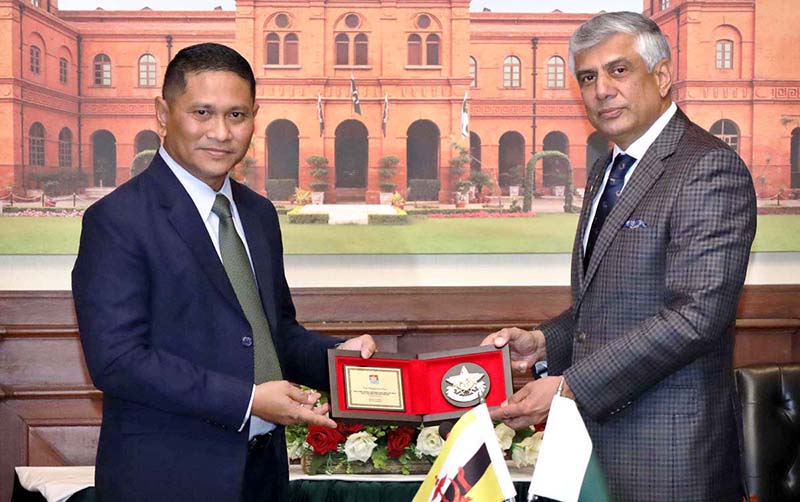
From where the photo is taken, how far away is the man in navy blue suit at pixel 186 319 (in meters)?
1.70

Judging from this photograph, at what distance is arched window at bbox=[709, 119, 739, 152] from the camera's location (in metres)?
3.72

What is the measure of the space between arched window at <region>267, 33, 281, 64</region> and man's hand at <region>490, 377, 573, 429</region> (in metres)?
2.03

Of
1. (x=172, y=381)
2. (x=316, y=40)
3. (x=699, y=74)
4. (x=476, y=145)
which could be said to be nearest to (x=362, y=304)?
(x=476, y=145)

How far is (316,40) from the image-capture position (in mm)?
3600

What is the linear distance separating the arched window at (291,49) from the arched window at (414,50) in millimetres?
446

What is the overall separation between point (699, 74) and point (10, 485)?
3.16m

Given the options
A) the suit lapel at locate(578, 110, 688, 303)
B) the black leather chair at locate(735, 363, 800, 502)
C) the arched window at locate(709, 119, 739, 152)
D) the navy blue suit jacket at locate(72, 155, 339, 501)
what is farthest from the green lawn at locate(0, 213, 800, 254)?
the navy blue suit jacket at locate(72, 155, 339, 501)

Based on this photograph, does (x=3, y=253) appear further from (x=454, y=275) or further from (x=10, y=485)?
(x=454, y=275)

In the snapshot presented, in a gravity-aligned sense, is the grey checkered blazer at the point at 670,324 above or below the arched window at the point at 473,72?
below

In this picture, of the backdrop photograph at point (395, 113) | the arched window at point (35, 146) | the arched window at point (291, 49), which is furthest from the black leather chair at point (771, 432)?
the arched window at point (35, 146)

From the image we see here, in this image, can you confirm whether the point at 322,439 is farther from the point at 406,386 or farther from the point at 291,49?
the point at 291,49

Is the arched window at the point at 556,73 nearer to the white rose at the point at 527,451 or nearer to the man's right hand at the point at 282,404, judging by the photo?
the white rose at the point at 527,451

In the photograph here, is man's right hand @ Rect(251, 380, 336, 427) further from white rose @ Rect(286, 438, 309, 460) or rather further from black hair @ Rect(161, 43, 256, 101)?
white rose @ Rect(286, 438, 309, 460)

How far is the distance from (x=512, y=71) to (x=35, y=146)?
1.90m
